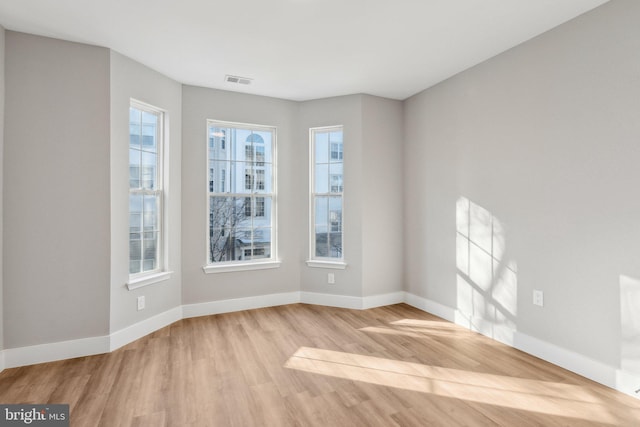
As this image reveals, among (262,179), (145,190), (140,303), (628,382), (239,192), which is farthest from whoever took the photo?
(262,179)

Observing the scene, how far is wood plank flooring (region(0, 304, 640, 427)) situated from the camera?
207 cm

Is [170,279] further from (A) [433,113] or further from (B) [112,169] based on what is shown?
(A) [433,113]

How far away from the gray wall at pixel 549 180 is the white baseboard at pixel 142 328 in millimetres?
3215

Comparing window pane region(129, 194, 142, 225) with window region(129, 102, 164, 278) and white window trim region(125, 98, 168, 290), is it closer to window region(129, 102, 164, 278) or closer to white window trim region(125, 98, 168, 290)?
window region(129, 102, 164, 278)

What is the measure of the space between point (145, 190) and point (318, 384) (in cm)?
269

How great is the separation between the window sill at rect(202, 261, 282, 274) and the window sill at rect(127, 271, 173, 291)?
1.56 feet

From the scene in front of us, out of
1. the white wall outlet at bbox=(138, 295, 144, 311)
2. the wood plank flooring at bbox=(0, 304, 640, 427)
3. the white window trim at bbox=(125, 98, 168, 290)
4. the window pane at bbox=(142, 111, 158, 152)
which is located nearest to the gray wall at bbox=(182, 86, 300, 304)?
the white window trim at bbox=(125, 98, 168, 290)

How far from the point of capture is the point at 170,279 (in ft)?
12.6

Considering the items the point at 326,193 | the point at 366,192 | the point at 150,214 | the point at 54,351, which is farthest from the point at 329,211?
the point at 54,351

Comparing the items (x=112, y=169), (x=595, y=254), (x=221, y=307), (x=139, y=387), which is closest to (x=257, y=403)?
(x=139, y=387)

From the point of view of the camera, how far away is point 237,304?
14.0 feet

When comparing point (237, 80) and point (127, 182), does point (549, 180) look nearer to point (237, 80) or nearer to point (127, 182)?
point (237, 80)

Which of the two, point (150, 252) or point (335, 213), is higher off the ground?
point (335, 213)

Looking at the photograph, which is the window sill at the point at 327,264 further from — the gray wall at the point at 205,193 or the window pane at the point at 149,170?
the window pane at the point at 149,170
